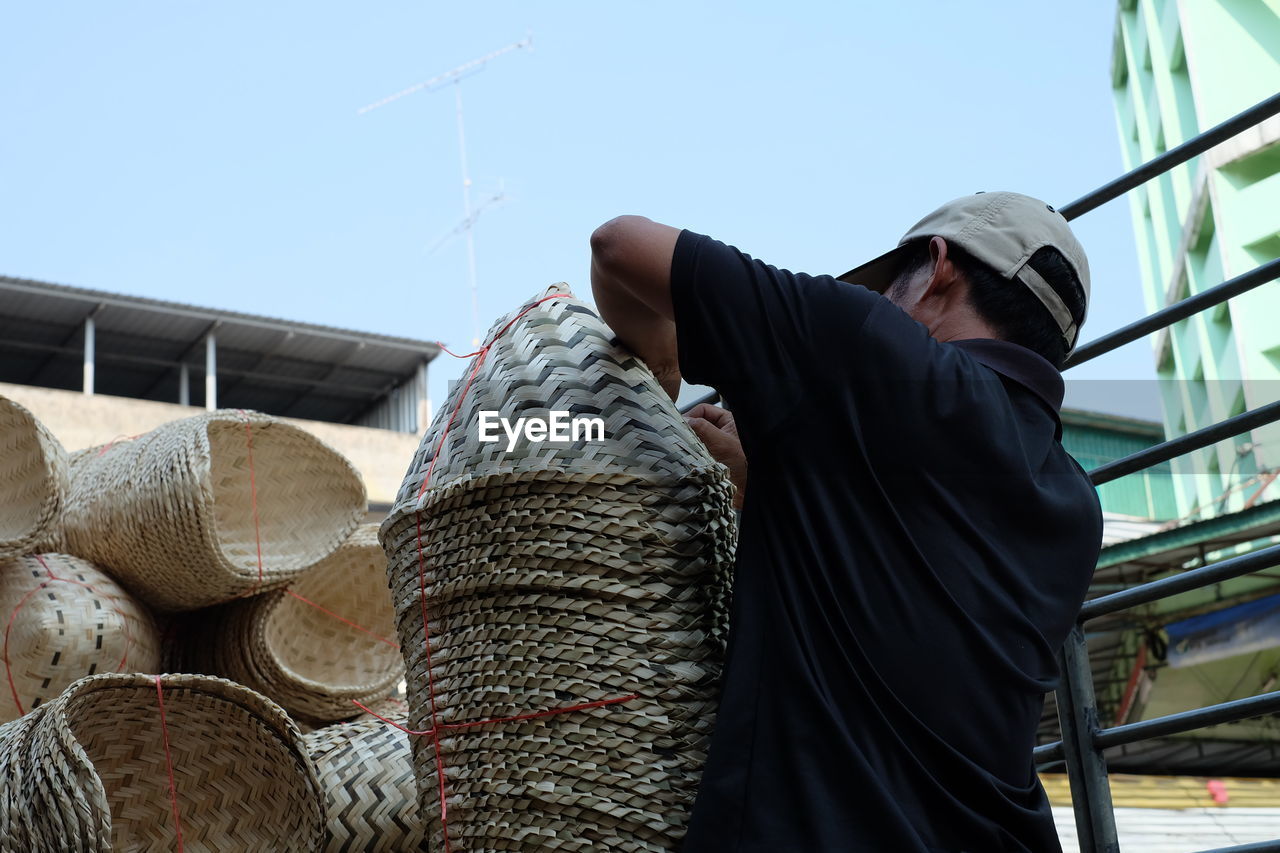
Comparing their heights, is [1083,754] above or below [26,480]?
below

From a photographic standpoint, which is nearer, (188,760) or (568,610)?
(568,610)

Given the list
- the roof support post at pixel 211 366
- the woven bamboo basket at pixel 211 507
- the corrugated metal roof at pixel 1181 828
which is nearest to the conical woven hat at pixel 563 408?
the woven bamboo basket at pixel 211 507

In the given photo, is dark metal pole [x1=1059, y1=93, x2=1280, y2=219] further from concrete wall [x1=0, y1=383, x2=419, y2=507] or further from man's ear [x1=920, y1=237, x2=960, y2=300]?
concrete wall [x1=0, y1=383, x2=419, y2=507]

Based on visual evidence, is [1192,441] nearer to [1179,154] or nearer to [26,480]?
[1179,154]

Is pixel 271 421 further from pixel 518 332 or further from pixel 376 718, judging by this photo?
pixel 518 332

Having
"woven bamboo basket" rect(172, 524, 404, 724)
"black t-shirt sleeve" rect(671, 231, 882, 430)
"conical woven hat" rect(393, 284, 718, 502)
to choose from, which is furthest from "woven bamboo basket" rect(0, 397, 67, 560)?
"black t-shirt sleeve" rect(671, 231, 882, 430)

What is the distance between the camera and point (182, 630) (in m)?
2.76

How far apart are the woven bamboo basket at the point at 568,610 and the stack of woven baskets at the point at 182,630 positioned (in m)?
0.52

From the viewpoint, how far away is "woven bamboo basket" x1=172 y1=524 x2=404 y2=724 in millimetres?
2596

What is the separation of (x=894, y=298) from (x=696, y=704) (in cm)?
49

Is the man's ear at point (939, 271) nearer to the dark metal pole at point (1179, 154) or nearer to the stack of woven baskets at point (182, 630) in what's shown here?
the dark metal pole at point (1179, 154)

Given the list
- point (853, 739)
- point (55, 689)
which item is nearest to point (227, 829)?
point (55, 689)

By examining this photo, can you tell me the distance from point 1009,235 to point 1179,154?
533 mm

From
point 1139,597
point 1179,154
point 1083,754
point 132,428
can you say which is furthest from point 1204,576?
point 132,428
